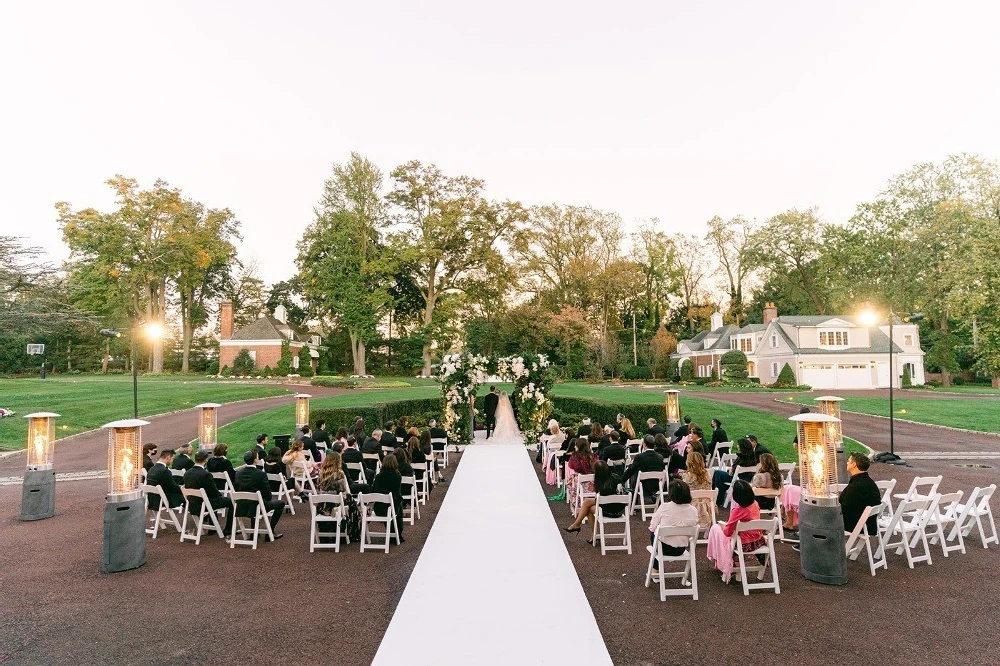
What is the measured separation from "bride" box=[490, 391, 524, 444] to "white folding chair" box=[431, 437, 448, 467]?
4.33 metres

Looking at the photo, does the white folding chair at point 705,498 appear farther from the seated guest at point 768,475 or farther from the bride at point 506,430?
the bride at point 506,430

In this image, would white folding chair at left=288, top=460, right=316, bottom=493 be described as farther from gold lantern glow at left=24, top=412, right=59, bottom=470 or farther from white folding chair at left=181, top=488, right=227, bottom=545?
gold lantern glow at left=24, top=412, right=59, bottom=470

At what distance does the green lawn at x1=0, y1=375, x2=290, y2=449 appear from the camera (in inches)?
805

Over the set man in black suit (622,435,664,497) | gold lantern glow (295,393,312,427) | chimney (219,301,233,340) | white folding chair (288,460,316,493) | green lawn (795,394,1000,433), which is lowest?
green lawn (795,394,1000,433)

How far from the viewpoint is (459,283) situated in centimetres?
5075

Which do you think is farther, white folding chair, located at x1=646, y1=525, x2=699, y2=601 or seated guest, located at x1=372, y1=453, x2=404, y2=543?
seated guest, located at x1=372, y1=453, x2=404, y2=543

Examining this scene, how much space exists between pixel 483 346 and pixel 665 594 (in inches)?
2091

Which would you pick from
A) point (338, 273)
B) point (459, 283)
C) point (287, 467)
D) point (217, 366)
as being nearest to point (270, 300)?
point (217, 366)

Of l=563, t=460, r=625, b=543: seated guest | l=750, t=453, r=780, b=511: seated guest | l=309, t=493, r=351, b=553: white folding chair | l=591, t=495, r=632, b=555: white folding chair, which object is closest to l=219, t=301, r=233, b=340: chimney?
l=309, t=493, r=351, b=553: white folding chair

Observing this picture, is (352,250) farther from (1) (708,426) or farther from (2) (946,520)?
(2) (946,520)

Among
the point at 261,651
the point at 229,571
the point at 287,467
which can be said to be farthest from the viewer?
the point at 287,467

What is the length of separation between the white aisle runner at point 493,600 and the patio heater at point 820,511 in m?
2.79

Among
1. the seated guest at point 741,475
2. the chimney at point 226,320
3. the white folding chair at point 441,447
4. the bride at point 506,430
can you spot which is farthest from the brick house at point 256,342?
the seated guest at point 741,475

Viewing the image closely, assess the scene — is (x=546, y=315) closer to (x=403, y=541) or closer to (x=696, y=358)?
(x=696, y=358)
